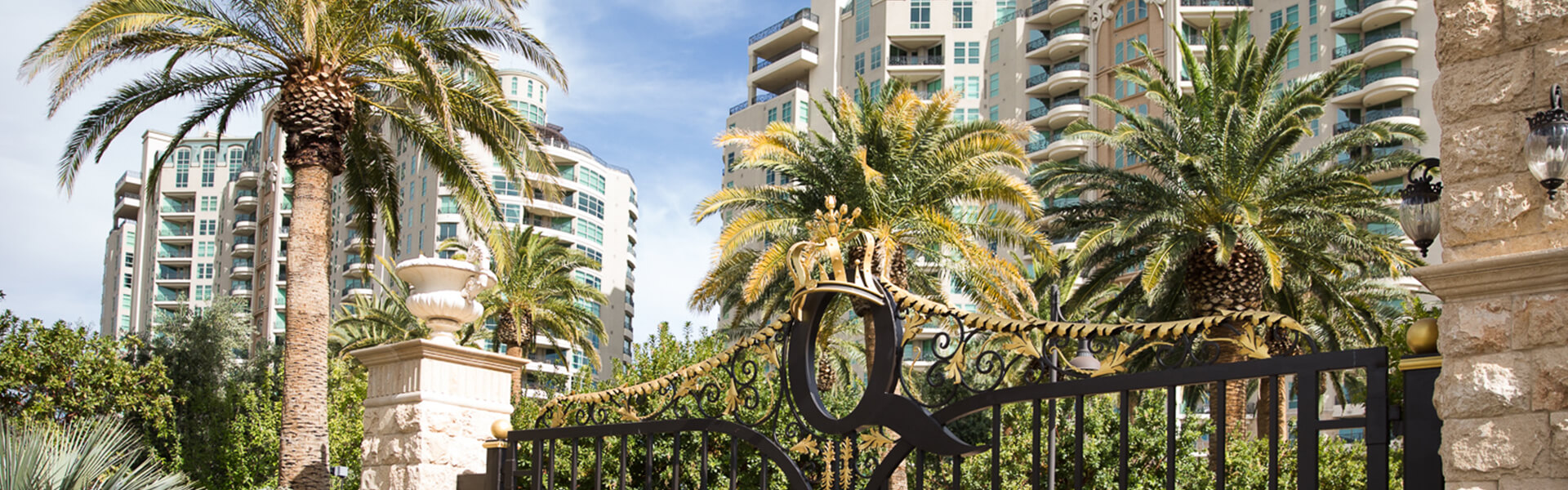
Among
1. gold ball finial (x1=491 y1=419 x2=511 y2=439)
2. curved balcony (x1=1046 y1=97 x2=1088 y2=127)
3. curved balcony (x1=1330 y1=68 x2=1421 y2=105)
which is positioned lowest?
gold ball finial (x1=491 y1=419 x2=511 y2=439)

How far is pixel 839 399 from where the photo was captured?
27.7m

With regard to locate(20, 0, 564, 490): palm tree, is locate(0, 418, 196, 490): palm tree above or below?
below

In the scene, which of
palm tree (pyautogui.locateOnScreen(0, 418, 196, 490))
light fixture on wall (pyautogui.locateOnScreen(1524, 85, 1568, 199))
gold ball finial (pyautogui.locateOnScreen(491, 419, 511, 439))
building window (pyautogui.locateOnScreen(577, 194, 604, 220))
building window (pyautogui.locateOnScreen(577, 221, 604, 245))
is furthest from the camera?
building window (pyautogui.locateOnScreen(577, 194, 604, 220))

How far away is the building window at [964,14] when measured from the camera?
67875mm

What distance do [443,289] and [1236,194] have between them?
1464 cm

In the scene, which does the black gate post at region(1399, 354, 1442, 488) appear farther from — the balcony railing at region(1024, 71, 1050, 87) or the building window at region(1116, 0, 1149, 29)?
the balcony railing at region(1024, 71, 1050, 87)

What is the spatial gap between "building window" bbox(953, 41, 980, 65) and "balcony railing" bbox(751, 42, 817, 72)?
7790 millimetres

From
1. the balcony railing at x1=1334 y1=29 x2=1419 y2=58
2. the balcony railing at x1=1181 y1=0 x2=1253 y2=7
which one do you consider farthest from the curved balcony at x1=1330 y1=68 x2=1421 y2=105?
the balcony railing at x1=1181 y1=0 x2=1253 y2=7

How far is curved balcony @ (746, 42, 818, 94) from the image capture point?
70438mm

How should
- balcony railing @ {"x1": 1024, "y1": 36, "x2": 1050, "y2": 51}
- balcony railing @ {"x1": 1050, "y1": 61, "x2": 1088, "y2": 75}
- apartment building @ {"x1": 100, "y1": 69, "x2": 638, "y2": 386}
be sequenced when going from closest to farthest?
balcony railing @ {"x1": 1050, "y1": 61, "x2": 1088, "y2": 75}
balcony railing @ {"x1": 1024, "y1": 36, "x2": 1050, "y2": 51}
apartment building @ {"x1": 100, "y1": 69, "x2": 638, "y2": 386}

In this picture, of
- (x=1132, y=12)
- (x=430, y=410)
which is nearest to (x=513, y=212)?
(x=1132, y=12)

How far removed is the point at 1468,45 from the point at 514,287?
104 ft

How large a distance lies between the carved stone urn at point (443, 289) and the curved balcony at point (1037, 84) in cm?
5645

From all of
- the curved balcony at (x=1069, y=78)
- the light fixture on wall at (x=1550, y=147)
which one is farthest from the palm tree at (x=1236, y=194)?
the curved balcony at (x=1069, y=78)
